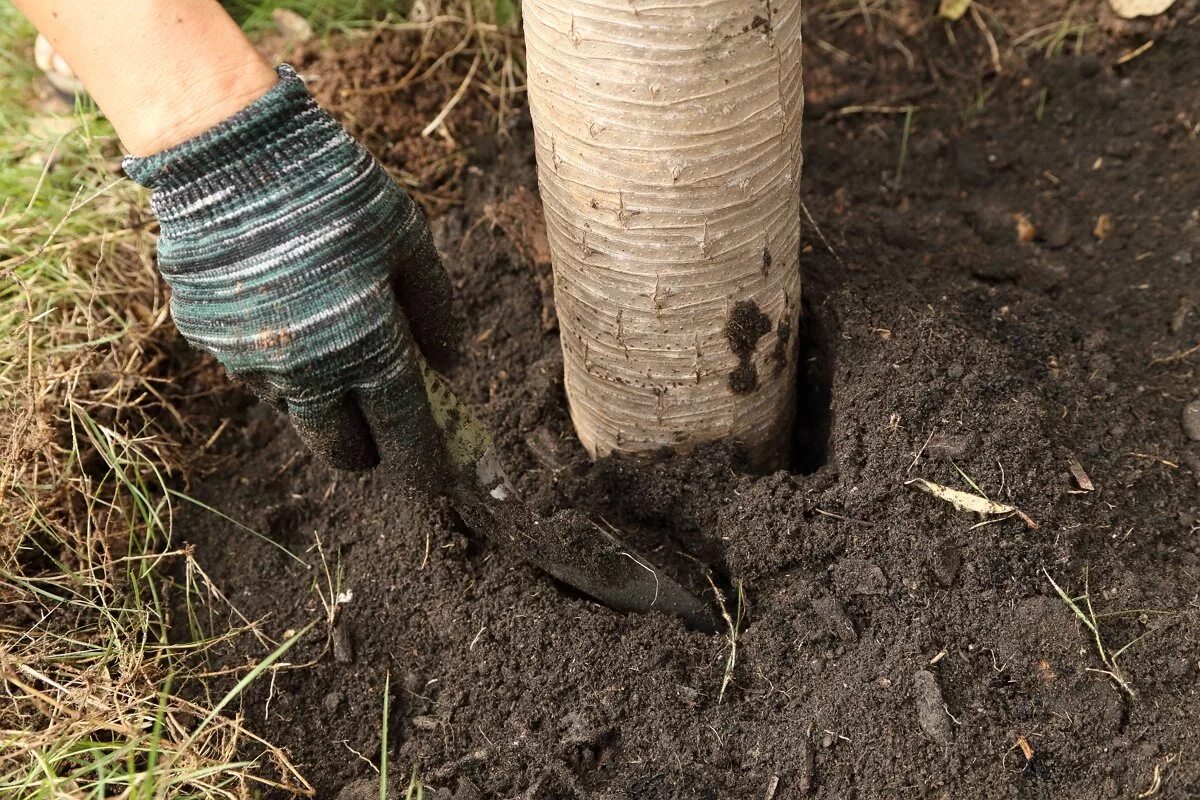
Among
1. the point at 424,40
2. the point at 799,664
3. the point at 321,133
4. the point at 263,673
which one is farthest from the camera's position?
the point at 424,40

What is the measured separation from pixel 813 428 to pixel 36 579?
160cm

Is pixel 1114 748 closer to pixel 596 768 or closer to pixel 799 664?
pixel 799 664

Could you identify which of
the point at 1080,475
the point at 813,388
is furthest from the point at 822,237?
the point at 1080,475

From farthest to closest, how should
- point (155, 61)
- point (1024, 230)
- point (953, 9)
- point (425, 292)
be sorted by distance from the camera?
point (953, 9) → point (1024, 230) → point (425, 292) → point (155, 61)

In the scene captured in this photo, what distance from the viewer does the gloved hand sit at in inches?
58.3

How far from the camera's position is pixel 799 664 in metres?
1.79

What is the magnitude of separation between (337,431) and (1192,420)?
1679mm

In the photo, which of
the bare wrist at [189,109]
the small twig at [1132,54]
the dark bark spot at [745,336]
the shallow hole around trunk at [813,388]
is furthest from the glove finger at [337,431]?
the small twig at [1132,54]

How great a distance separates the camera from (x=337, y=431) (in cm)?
164

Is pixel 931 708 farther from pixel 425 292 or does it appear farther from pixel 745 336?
pixel 425 292

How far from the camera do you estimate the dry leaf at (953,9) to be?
9.59 feet

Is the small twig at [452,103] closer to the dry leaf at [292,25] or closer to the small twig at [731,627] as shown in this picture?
the dry leaf at [292,25]

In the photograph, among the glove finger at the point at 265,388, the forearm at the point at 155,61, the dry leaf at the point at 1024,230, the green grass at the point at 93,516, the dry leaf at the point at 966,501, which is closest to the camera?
the forearm at the point at 155,61

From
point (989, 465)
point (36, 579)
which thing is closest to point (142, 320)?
point (36, 579)
